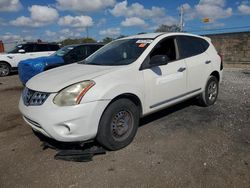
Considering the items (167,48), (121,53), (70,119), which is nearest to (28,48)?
(121,53)

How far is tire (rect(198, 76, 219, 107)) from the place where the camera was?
17.7 ft

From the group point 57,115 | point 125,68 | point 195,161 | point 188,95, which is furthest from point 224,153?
point 57,115

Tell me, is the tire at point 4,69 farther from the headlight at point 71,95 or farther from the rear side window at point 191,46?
the headlight at point 71,95

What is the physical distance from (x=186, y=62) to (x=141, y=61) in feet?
3.93

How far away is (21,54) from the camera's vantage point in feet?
43.2

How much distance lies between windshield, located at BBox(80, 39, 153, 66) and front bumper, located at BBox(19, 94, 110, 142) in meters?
1.07

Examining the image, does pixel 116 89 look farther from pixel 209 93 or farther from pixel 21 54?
pixel 21 54

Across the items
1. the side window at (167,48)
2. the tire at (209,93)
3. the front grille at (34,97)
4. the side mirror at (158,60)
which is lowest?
the tire at (209,93)

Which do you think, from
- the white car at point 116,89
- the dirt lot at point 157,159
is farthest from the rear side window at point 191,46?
the dirt lot at point 157,159

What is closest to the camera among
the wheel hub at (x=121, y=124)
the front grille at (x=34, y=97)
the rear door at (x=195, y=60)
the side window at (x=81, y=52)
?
the front grille at (x=34, y=97)

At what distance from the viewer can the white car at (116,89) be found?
3.22 m

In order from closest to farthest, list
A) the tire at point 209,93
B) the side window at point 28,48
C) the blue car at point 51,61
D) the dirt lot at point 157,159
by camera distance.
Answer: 1. the dirt lot at point 157,159
2. the tire at point 209,93
3. the blue car at point 51,61
4. the side window at point 28,48

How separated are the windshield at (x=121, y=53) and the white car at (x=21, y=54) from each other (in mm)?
9576

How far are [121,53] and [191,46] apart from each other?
1.59m
